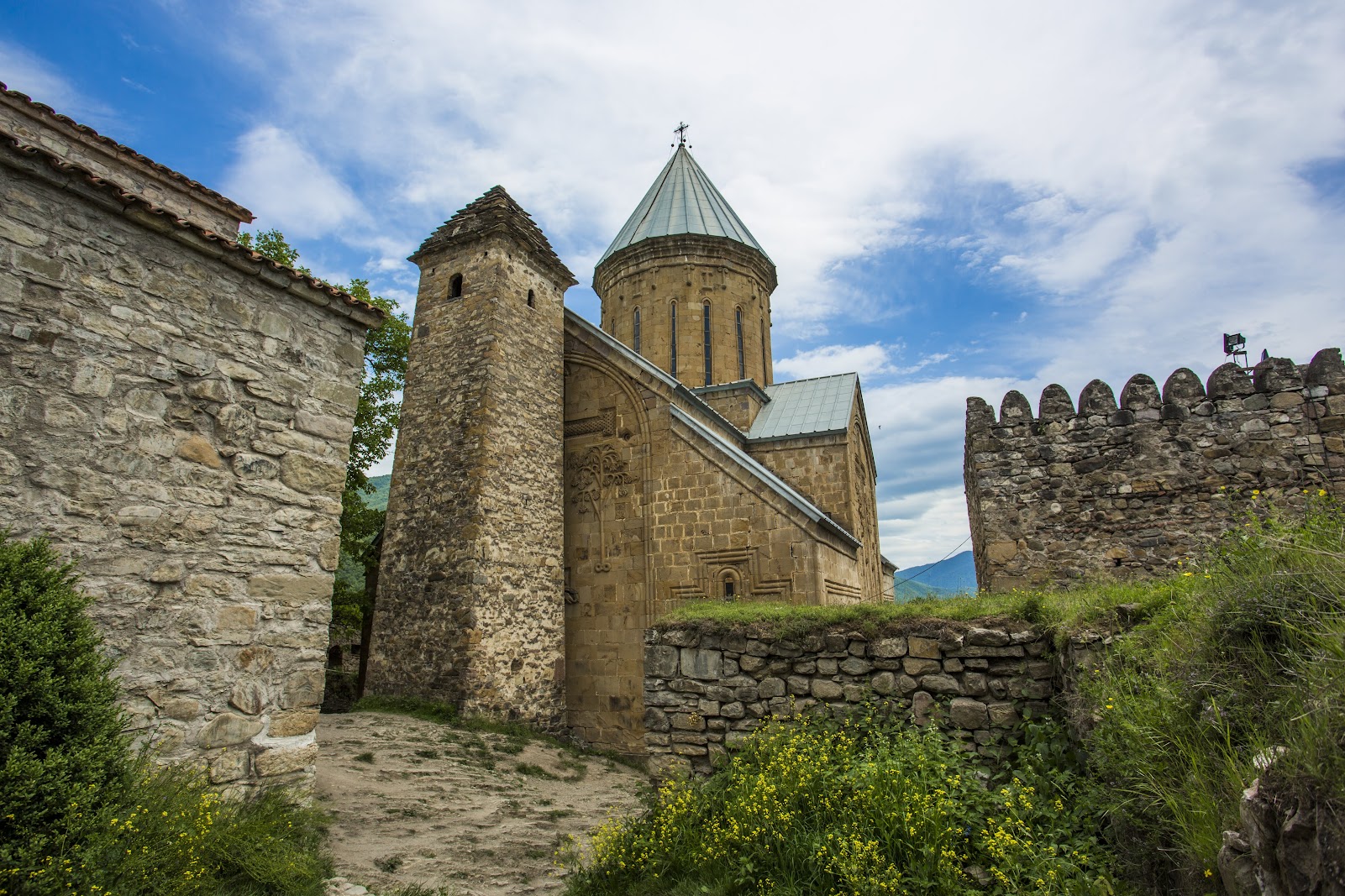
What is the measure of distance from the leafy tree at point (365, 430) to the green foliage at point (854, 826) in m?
9.90

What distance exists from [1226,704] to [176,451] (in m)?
5.76

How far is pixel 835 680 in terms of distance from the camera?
4766 mm

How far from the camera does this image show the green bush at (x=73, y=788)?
114 inches

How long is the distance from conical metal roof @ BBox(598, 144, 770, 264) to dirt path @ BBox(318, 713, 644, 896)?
12984 millimetres

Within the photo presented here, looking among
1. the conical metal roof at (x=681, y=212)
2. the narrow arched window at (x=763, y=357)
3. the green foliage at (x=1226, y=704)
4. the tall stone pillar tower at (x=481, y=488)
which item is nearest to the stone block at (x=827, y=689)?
the green foliage at (x=1226, y=704)

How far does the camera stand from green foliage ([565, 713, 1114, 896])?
324cm

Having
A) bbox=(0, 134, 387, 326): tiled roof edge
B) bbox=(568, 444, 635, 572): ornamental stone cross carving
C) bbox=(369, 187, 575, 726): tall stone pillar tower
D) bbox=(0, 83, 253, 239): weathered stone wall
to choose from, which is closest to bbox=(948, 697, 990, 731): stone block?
bbox=(0, 134, 387, 326): tiled roof edge

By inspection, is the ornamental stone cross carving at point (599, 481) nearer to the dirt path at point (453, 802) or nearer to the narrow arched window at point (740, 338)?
the dirt path at point (453, 802)

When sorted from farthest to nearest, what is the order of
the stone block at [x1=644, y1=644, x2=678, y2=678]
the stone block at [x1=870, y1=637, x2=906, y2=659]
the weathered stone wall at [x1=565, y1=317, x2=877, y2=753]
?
the weathered stone wall at [x1=565, y1=317, x2=877, y2=753] < the stone block at [x1=644, y1=644, x2=678, y2=678] < the stone block at [x1=870, y1=637, x2=906, y2=659]

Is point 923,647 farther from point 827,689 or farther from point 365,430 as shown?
point 365,430

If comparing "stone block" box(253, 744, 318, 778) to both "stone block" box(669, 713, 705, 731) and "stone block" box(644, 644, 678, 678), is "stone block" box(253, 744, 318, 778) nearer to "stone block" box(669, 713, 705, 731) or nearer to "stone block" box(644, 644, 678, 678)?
"stone block" box(644, 644, 678, 678)

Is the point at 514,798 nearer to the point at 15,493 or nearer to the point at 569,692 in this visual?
the point at 569,692

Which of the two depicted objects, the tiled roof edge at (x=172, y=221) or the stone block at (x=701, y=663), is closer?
the tiled roof edge at (x=172, y=221)

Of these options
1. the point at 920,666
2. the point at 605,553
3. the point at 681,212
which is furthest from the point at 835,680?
the point at 681,212
